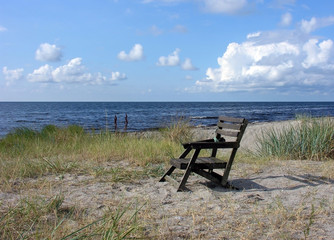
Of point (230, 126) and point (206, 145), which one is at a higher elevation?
point (230, 126)

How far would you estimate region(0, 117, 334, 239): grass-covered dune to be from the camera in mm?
3531

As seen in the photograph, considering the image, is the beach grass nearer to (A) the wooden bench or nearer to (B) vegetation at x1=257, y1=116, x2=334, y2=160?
(A) the wooden bench

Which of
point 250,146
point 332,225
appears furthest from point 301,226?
point 250,146

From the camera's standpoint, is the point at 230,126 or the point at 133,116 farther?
the point at 133,116

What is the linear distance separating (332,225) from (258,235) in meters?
1.00

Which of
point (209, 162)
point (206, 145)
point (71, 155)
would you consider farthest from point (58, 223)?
point (71, 155)

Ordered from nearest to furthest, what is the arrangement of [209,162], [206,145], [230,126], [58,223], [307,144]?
[58,223] < [206,145] < [209,162] < [230,126] < [307,144]

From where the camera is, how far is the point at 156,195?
5.12m

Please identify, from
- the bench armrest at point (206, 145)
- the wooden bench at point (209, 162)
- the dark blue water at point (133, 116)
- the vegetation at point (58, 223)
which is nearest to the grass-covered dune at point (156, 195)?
the vegetation at point (58, 223)

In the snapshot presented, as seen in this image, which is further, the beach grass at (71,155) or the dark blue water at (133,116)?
the dark blue water at (133,116)

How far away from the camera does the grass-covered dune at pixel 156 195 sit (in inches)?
139

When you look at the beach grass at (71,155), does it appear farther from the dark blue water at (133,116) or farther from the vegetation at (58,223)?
the dark blue water at (133,116)

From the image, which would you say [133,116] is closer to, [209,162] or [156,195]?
[209,162]

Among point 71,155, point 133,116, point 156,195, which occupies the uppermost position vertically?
point 71,155
